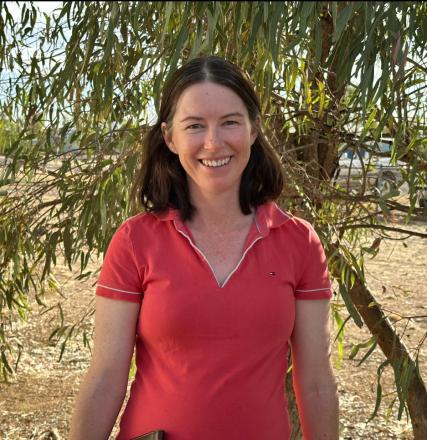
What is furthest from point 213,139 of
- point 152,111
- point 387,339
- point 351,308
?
point 387,339

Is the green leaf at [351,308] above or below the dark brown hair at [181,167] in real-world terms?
below

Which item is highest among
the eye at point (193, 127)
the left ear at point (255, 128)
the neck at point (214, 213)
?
the left ear at point (255, 128)

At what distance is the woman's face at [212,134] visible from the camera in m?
1.36

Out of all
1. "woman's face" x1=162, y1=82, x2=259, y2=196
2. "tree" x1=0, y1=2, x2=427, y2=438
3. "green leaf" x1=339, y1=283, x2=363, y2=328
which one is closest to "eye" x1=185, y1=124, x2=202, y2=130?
"woman's face" x1=162, y1=82, x2=259, y2=196

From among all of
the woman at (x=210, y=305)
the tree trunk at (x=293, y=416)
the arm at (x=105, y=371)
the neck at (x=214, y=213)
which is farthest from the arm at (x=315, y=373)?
the tree trunk at (x=293, y=416)

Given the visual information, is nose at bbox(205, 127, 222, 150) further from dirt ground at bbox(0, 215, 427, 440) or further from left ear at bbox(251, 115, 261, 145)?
dirt ground at bbox(0, 215, 427, 440)

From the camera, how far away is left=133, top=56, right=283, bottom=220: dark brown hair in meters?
1.40

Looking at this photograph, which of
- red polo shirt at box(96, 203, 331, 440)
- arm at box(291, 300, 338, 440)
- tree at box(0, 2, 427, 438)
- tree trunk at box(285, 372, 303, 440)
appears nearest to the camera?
red polo shirt at box(96, 203, 331, 440)

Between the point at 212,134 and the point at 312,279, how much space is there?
0.31 m

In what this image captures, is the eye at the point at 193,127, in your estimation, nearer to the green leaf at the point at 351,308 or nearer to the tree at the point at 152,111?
the tree at the point at 152,111

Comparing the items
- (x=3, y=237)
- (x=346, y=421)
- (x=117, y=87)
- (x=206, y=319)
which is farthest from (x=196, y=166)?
(x=346, y=421)

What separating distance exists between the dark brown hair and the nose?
0.31 feet

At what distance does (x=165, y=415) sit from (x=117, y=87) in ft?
4.34

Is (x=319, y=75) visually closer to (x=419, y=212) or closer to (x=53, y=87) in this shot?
(x=419, y=212)
